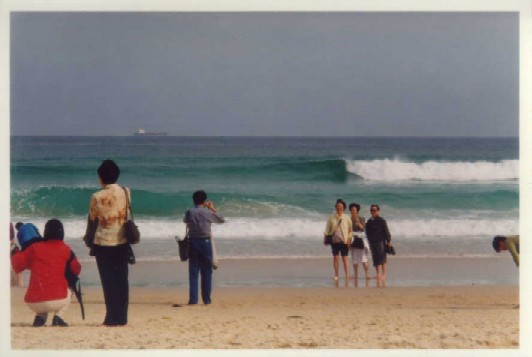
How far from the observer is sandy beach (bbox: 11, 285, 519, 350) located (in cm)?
777

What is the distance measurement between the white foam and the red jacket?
1780 cm

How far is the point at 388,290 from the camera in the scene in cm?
1078

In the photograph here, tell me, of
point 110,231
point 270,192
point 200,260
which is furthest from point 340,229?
point 270,192

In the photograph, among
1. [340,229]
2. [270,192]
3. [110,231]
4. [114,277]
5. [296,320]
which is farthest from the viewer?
[270,192]

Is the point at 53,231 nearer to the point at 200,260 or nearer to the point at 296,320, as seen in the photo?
the point at 200,260

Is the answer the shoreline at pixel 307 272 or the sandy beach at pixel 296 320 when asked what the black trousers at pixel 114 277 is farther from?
the shoreline at pixel 307 272

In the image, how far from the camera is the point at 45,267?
309 inches

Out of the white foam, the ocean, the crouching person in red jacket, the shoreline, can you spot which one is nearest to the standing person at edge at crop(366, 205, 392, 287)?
the shoreline

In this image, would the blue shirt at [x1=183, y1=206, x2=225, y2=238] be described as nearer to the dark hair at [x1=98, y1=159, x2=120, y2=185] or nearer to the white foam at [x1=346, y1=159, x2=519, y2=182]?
the dark hair at [x1=98, y1=159, x2=120, y2=185]

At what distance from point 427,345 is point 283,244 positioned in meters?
7.32

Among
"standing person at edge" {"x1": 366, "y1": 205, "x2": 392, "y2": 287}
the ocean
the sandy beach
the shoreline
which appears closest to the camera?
the sandy beach

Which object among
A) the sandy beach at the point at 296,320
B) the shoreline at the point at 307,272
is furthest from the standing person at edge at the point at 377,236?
the shoreline at the point at 307,272

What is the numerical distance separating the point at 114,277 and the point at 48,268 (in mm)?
568

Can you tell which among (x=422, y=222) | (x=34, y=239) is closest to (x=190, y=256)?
(x=34, y=239)
